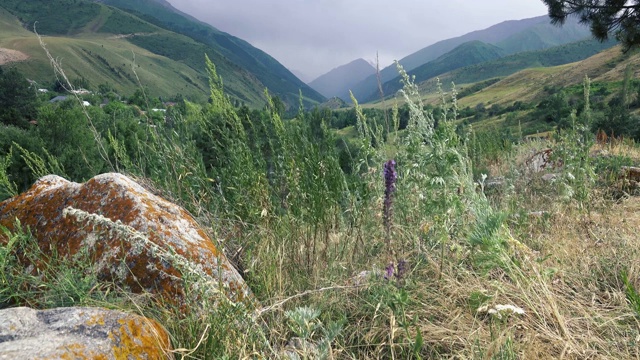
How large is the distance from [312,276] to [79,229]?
160 centimetres

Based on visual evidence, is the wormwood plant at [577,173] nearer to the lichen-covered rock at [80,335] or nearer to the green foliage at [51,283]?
the lichen-covered rock at [80,335]

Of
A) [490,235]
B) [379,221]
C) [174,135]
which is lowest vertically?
[379,221]

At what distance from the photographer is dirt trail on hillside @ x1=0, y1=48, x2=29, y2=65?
504 feet

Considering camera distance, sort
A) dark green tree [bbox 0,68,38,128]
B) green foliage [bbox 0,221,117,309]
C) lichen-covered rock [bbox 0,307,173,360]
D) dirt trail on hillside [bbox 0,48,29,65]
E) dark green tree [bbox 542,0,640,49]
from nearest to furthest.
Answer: lichen-covered rock [bbox 0,307,173,360] < green foliage [bbox 0,221,117,309] < dark green tree [bbox 542,0,640,49] < dark green tree [bbox 0,68,38,128] < dirt trail on hillside [bbox 0,48,29,65]

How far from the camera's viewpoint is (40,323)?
1783 mm

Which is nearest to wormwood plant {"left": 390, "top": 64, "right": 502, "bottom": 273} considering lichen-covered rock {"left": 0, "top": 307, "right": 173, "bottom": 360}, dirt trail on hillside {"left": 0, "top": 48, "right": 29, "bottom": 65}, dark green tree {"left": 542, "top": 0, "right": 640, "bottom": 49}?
lichen-covered rock {"left": 0, "top": 307, "right": 173, "bottom": 360}

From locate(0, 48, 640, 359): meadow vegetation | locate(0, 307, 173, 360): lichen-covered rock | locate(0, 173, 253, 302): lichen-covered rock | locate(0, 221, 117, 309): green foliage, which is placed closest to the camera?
locate(0, 307, 173, 360): lichen-covered rock

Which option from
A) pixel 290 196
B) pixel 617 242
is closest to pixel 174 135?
pixel 290 196

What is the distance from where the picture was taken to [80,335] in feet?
5.65

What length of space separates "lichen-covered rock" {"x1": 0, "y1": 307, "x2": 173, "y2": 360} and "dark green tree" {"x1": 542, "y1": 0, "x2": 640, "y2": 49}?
12721 mm

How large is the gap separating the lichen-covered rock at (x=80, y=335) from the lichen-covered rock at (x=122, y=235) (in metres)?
0.35

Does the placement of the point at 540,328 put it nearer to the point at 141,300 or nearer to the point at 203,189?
the point at 141,300

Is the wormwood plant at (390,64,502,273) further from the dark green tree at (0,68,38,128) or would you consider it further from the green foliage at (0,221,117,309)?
the dark green tree at (0,68,38,128)

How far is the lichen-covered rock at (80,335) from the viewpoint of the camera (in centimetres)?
160
